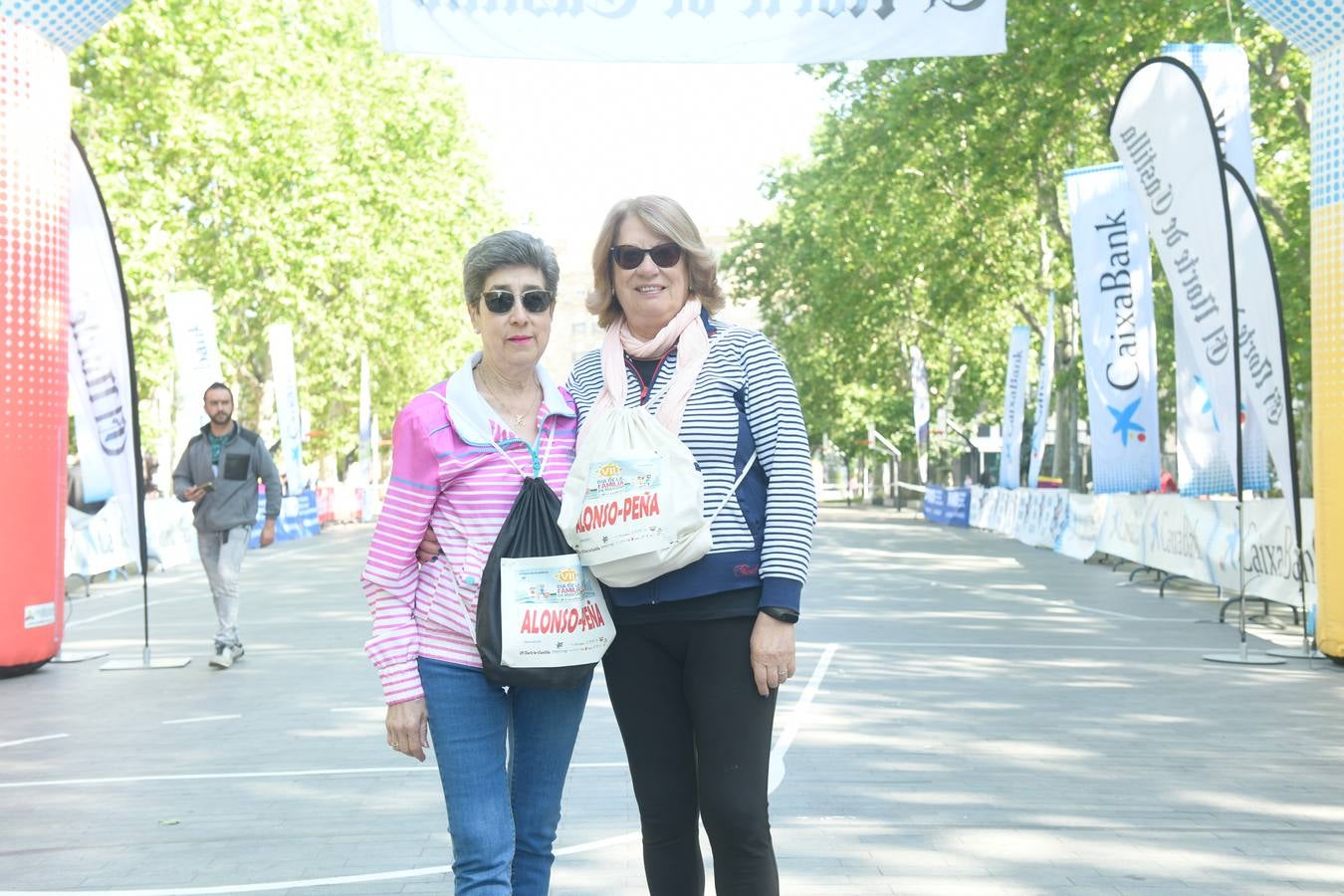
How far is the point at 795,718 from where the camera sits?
9969 millimetres

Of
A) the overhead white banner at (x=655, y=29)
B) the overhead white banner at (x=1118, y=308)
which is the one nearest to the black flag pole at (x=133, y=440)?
the overhead white banner at (x=655, y=29)

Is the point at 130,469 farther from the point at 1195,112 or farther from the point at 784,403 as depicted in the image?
the point at 784,403

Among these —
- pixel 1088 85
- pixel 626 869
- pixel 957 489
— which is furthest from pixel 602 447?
pixel 957 489

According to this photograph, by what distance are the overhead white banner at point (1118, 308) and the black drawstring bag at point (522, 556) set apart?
18100 mm

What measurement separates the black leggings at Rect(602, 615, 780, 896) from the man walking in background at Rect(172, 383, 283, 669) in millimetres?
8830

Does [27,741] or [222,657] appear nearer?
[27,741]

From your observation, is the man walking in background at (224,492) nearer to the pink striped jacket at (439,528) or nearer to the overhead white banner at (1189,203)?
the overhead white banner at (1189,203)

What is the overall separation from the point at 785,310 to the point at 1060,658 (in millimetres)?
50445

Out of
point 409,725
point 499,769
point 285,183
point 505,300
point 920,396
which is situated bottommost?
point 499,769

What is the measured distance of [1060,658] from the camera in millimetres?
13344

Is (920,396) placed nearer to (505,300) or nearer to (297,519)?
(297,519)

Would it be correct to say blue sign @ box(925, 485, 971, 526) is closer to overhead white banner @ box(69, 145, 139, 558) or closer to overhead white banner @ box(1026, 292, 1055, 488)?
overhead white banner @ box(1026, 292, 1055, 488)

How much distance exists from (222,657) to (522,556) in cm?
989

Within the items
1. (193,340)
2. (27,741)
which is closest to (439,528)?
(27,741)
